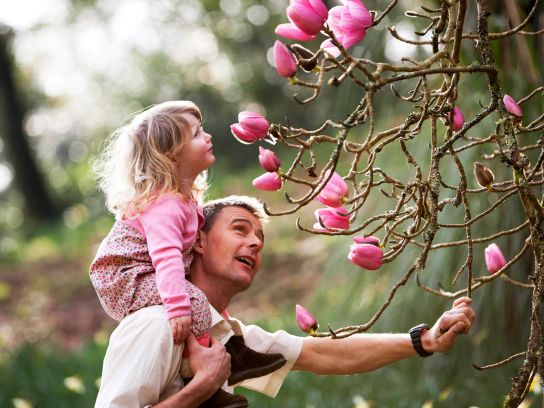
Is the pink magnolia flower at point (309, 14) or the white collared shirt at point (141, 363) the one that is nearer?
the pink magnolia flower at point (309, 14)

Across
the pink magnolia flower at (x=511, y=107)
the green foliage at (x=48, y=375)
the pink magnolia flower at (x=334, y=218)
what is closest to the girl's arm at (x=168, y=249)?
the pink magnolia flower at (x=334, y=218)

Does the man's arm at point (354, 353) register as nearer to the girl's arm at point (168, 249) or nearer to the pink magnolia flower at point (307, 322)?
the pink magnolia flower at point (307, 322)

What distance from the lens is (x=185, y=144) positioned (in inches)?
86.6

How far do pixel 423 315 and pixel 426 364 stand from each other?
325 millimetres

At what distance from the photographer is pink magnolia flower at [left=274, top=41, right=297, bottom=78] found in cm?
166

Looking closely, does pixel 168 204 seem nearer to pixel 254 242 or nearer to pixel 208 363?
pixel 254 242

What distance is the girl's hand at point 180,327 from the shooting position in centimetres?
203

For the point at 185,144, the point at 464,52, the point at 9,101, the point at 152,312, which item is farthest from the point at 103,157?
the point at 9,101

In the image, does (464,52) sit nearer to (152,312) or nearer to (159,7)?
(152,312)

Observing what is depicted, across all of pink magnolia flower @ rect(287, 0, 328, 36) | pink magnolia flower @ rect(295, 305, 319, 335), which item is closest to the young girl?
pink magnolia flower @ rect(295, 305, 319, 335)

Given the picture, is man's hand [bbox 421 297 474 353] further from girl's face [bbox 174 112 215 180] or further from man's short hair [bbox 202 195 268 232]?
girl's face [bbox 174 112 215 180]

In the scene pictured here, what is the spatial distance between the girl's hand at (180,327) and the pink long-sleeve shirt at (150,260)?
0.5 inches

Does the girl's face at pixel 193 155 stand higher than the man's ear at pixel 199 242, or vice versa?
the girl's face at pixel 193 155

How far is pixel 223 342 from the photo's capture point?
7.48 feet
